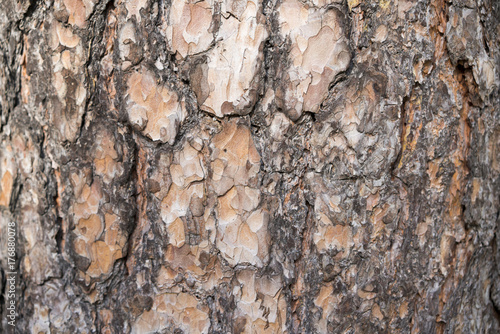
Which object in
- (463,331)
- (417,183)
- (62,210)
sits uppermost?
(417,183)

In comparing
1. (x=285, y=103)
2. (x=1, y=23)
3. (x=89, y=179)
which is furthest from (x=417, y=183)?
(x=1, y=23)

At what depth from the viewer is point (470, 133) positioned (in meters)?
0.86

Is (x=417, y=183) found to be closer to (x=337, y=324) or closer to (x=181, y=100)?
(x=337, y=324)

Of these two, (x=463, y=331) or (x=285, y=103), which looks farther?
(x=463, y=331)

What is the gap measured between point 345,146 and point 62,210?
58cm

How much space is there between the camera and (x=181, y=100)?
777 mm

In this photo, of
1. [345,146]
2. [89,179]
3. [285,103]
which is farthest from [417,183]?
[89,179]

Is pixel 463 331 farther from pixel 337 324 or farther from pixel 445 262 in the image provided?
pixel 337 324

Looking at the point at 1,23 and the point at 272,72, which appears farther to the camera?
the point at 1,23

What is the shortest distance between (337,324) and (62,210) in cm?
59

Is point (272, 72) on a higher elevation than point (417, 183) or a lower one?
higher

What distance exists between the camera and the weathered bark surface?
76 cm

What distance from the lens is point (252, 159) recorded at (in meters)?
0.77

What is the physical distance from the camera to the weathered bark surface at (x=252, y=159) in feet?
2.49
